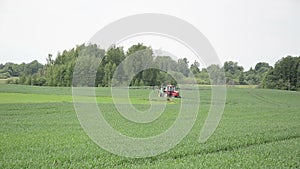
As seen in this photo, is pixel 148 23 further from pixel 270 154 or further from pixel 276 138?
pixel 276 138

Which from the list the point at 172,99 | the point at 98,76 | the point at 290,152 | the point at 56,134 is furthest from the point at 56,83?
the point at 290,152

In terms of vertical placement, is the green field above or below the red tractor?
below

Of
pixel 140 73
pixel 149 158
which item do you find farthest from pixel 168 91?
pixel 149 158

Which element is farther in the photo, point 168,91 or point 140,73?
point 168,91

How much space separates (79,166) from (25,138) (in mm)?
5539

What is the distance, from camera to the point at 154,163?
10.7m

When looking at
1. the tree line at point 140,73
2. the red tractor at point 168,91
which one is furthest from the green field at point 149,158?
the red tractor at point 168,91

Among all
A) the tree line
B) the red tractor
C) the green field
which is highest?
the tree line

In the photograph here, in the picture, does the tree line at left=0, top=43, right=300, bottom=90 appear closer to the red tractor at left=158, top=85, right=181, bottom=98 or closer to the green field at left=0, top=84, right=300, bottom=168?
the red tractor at left=158, top=85, right=181, bottom=98

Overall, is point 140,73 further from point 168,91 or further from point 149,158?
point 149,158

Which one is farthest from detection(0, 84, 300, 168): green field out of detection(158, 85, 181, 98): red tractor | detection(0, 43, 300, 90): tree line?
detection(158, 85, 181, 98): red tractor

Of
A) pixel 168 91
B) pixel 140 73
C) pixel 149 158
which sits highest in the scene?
pixel 140 73

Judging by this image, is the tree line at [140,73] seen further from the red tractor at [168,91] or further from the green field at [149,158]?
the green field at [149,158]

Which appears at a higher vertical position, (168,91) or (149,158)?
(168,91)
